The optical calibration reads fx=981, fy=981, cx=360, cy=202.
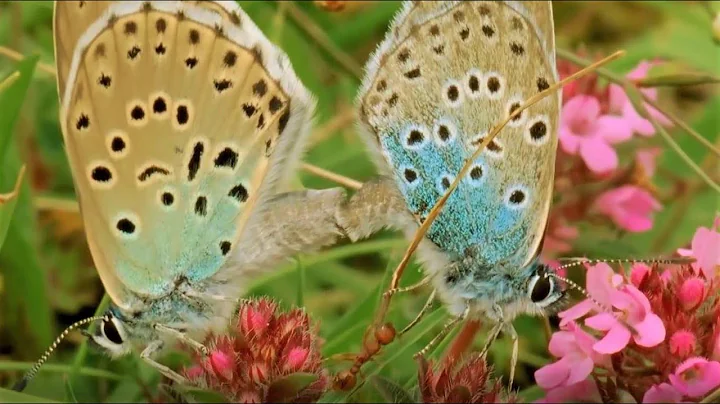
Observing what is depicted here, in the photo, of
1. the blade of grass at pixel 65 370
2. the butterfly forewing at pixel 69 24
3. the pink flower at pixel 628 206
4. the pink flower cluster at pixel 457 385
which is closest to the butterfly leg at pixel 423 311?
the pink flower cluster at pixel 457 385

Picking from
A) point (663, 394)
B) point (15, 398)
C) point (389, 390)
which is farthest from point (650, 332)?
point (15, 398)

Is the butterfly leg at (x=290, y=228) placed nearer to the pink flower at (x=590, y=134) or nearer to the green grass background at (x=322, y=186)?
the green grass background at (x=322, y=186)

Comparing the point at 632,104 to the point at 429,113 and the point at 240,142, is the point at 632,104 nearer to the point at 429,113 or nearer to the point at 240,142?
the point at 429,113

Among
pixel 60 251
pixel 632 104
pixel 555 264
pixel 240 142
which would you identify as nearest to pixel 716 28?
pixel 632 104

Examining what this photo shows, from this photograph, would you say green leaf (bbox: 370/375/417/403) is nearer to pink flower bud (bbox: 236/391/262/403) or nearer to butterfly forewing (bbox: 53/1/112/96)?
pink flower bud (bbox: 236/391/262/403)

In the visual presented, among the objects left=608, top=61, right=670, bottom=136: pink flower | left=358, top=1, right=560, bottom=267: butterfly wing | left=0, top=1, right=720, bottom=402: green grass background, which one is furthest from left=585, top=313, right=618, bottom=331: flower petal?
left=608, top=61, right=670, bottom=136: pink flower

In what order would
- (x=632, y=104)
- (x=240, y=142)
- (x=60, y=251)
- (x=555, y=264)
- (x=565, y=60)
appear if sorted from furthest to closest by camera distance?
1. (x=60, y=251)
2. (x=565, y=60)
3. (x=632, y=104)
4. (x=555, y=264)
5. (x=240, y=142)
